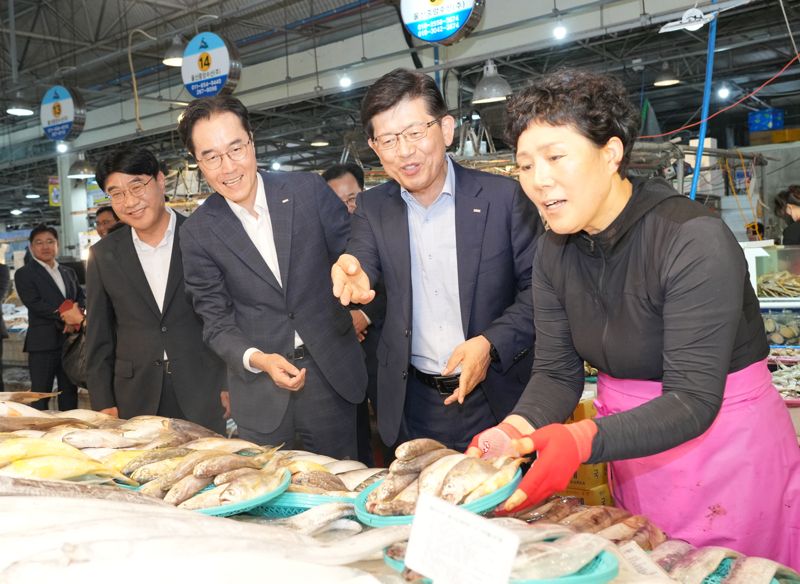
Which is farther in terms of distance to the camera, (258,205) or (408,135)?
(258,205)

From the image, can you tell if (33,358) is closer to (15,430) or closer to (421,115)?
(15,430)

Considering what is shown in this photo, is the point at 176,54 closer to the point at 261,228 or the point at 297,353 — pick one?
the point at 261,228

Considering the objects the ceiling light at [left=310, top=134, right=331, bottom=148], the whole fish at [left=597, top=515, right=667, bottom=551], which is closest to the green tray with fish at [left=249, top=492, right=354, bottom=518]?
the whole fish at [left=597, top=515, right=667, bottom=551]

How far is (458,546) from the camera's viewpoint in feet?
3.27

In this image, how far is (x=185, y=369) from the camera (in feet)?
11.9

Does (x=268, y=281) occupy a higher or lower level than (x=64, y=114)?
lower

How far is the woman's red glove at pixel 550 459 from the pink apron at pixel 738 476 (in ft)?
1.86

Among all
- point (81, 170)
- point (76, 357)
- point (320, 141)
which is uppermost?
point (320, 141)

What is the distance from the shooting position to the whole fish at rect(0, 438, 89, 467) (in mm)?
1942

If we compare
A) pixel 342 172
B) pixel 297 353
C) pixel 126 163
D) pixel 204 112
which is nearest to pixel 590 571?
pixel 297 353

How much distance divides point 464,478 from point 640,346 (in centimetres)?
64

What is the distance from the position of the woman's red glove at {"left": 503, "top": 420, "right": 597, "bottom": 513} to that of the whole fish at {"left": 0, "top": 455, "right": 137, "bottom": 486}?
105 cm

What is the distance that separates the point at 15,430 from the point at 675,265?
A: 2.02m

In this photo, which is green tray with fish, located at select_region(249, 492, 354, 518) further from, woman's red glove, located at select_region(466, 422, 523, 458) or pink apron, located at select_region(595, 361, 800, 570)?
pink apron, located at select_region(595, 361, 800, 570)
